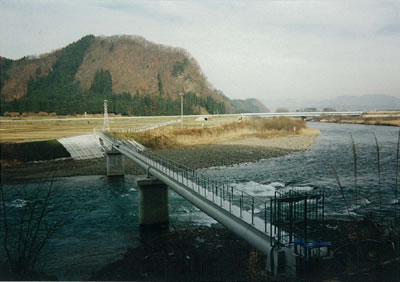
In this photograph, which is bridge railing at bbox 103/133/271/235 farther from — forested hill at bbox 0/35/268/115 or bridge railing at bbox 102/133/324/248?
forested hill at bbox 0/35/268/115

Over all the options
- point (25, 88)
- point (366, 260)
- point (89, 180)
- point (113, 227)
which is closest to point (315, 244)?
point (366, 260)

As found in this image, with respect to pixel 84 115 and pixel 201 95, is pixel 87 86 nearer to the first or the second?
pixel 84 115

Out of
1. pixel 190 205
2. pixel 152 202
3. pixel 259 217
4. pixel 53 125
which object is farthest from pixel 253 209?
pixel 53 125

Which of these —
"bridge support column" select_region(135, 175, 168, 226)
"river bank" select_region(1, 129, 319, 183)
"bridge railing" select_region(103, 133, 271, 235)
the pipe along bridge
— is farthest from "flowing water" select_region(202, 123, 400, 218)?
"bridge support column" select_region(135, 175, 168, 226)

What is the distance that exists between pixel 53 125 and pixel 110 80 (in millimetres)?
2354

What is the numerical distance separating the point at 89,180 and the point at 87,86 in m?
5.14

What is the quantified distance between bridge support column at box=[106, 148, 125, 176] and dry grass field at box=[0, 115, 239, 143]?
2.66 metres

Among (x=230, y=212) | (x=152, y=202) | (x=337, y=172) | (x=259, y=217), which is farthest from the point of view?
(x=337, y=172)

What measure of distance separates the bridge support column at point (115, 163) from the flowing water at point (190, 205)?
55 centimetres

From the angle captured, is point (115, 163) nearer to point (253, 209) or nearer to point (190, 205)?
point (190, 205)

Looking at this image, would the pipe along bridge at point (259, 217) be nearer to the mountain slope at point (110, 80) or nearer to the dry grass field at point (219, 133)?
the mountain slope at point (110, 80)

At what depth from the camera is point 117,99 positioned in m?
9.59

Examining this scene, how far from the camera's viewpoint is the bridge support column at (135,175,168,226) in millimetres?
7770

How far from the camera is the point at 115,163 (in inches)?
554
